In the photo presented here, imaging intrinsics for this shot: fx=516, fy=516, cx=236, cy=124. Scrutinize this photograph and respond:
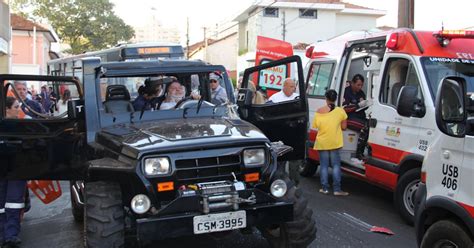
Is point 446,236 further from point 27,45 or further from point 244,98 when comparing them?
point 27,45

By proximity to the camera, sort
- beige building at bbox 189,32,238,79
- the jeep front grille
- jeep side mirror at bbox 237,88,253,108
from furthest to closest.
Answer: beige building at bbox 189,32,238,79 < jeep side mirror at bbox 237,88,253,108 < the jeep front grille

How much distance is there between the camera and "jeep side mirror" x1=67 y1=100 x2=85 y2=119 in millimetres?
5238

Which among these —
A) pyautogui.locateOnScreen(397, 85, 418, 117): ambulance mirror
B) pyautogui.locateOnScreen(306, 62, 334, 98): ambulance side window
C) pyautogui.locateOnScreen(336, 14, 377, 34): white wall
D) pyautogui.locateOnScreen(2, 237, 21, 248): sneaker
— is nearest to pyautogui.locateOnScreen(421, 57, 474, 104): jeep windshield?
pyautogui.locateOnScreen(397, 85, 418, 117): ambulance mirror

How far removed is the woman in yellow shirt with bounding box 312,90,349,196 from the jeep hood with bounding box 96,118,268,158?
3.04 m

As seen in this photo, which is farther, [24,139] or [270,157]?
[24,139]

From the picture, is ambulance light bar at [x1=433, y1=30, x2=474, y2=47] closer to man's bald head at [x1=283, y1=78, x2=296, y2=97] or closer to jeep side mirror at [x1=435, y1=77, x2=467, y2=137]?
jeep side mirror at [x1=435, y1=77, x2=467, y2=137]

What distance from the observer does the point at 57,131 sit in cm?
544

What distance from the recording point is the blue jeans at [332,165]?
815 cm

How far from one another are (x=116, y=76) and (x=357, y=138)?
4.52 metres

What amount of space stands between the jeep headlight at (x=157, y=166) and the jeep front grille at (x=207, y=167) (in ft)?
0.28

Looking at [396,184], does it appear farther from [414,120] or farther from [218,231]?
[218,231]

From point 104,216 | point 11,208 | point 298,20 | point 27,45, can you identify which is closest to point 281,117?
point 104,216

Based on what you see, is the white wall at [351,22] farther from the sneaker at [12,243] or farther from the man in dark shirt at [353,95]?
the sneaker at [12,243]

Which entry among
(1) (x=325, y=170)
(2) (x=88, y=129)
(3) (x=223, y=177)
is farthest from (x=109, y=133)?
(1) (x=325, y=170)
